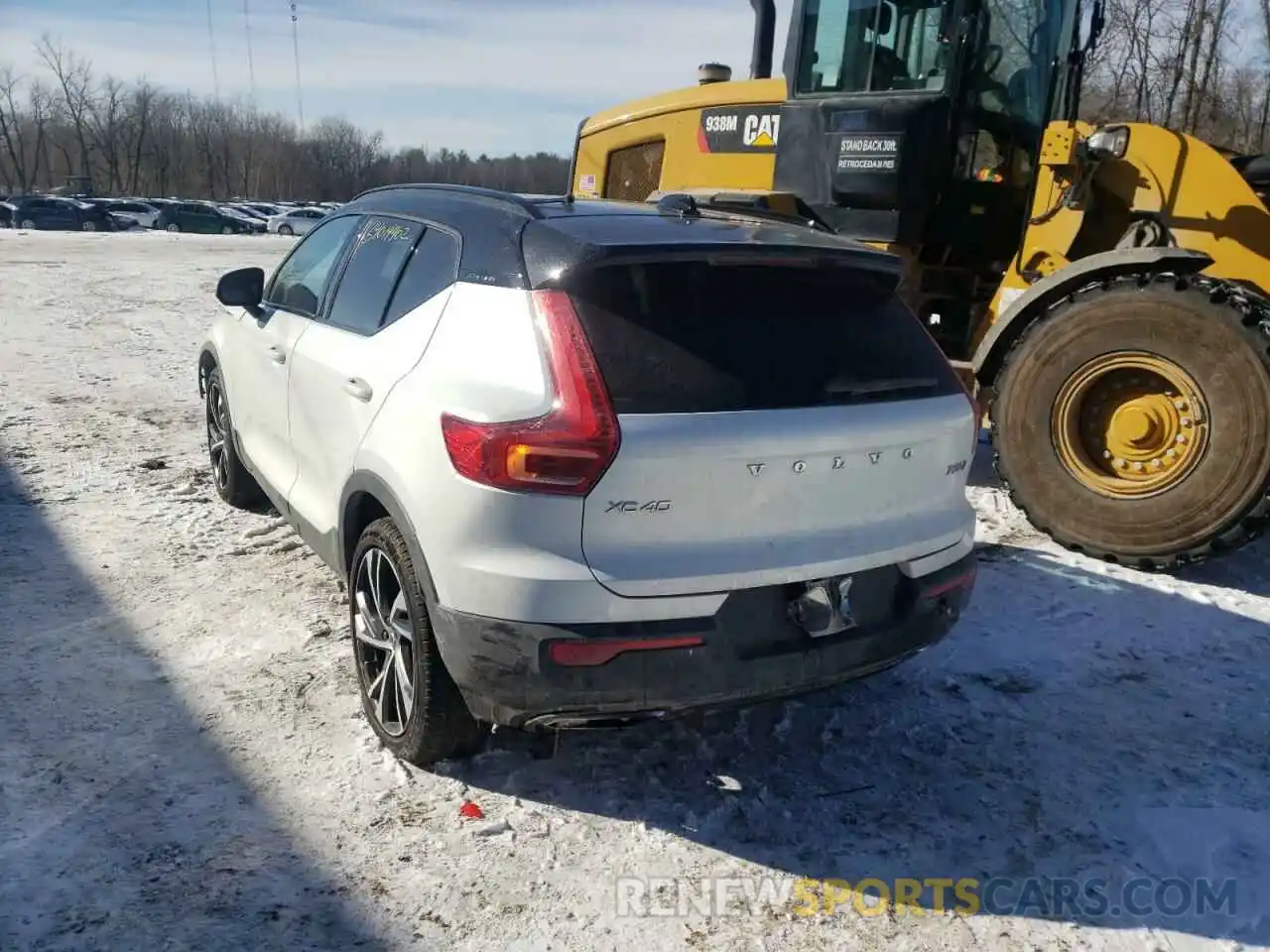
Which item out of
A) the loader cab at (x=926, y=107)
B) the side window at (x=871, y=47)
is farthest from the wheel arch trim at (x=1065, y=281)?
the side window at (x=871, y=47)

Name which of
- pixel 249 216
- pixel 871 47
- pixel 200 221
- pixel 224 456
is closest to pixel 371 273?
pixel 224 456

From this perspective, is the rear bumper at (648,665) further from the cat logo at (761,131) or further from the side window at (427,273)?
the cat logo at (761,131)

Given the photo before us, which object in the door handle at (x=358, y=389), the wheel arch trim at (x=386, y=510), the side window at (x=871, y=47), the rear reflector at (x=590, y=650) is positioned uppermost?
the side window at (x=871, y=47)

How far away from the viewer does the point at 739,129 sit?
6.98m

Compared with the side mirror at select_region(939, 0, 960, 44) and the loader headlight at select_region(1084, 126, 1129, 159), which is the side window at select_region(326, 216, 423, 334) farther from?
the loader headlight at select_region(1084, 126, 1129, 159)

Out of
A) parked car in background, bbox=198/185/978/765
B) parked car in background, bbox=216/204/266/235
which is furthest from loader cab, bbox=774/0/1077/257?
parked car in background, bbox=216/204/266/235

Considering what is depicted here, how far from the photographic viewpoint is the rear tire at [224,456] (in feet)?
17.3

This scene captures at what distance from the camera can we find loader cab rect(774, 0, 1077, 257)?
5891 mm

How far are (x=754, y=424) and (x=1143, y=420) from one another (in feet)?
10.6

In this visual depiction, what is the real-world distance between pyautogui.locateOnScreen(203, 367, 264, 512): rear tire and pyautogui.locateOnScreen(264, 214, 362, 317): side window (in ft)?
2.97

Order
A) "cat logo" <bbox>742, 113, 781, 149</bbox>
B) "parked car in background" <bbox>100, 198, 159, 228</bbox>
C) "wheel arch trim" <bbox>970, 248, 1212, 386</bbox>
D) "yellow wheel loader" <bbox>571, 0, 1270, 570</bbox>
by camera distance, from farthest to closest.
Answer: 1. "parked car in background" <bbox>100, 198, 159, 228</bbox>
2. "cat logo" <bbox>742, 113, 781, 149</bbox>
3. "wheel arch trim" <bbox>970, 248, 1212, 386</bbox>
4. "yellow wheel loader" <bbox>571, 0, 1270, 570</bbox>

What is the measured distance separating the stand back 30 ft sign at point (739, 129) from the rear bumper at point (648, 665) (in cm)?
488

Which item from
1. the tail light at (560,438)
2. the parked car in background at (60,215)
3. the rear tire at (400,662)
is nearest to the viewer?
the tail light at (560,438)

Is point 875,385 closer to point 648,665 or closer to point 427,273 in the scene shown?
point 648,665
